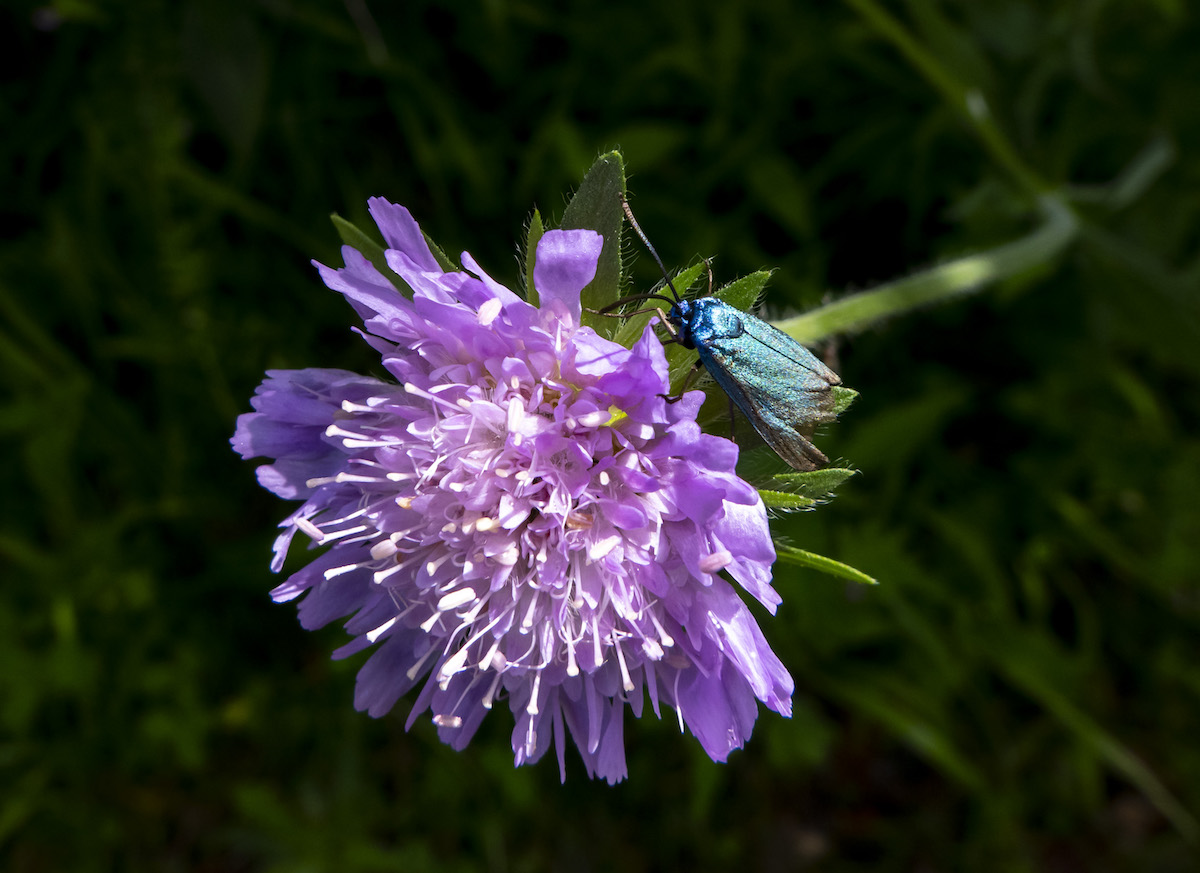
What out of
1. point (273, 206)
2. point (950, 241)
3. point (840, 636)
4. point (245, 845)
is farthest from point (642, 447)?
point (245, 845)

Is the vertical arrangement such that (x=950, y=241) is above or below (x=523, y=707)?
above

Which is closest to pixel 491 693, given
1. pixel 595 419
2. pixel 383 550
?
pixel 383 550

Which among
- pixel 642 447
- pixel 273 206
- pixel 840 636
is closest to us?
pixel 642 447

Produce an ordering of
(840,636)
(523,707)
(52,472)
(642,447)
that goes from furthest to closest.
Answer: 1. (52,472)
2. (840,636)
3. (523,707)
4. (642,447)

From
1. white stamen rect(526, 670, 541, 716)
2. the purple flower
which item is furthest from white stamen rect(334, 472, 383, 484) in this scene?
white stamen rect(526, 670, 541, 716)

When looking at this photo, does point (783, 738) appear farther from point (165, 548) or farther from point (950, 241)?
point (165, 548)

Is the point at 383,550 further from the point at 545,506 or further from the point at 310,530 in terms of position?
the point at 545,506

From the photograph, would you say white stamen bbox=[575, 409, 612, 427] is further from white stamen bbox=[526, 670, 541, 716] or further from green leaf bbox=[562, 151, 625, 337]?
white stamen bbox=[526, 670, 541, 716]

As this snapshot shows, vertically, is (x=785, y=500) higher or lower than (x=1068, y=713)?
higher
